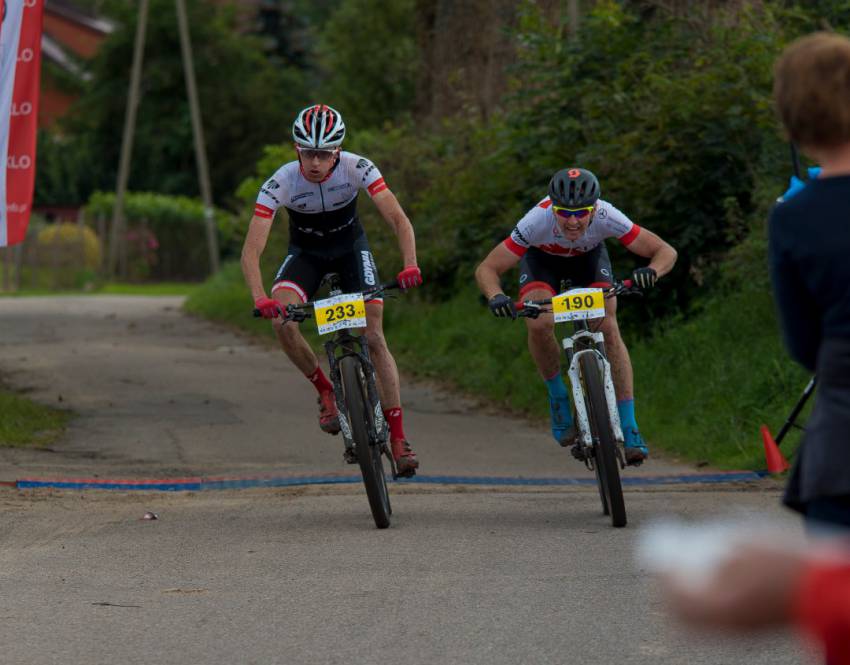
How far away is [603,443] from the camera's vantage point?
8.34 meters

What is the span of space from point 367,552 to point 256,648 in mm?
2003

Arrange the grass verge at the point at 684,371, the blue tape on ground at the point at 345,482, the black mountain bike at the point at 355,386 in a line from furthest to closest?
the grass verge at the point at 684,371, the blue tape on ground at the point at 345,482, the black mountain bike at the point at 355,386

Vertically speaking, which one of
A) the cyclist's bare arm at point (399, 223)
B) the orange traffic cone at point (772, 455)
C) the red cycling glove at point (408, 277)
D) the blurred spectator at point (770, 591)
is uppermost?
the cyclist's bare arm at point (399, 223)

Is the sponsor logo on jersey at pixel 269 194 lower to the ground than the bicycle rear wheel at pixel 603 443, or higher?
higher

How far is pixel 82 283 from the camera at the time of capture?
47.1 meters

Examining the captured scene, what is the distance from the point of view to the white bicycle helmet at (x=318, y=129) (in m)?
8.91

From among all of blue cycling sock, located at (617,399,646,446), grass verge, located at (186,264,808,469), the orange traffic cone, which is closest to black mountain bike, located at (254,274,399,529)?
blue cycling sock, located at (617,399,646,446)

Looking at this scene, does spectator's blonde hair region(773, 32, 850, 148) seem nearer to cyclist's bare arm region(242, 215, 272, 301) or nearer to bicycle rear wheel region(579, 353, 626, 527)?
bicycle rear wheel region(579, 353, 626, 527)

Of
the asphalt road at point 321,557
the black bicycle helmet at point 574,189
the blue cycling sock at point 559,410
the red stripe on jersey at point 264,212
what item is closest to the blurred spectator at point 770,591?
the asphalt road at point 321,557

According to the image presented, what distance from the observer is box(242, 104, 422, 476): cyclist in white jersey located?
8.97 m

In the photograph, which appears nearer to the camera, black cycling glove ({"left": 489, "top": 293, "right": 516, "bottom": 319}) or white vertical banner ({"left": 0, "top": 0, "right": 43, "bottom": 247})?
black cycling glove ({"left": 489, "top": 293, "right": 516, "bottom": 319})

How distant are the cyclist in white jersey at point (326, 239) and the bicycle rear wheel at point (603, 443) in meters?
1.07

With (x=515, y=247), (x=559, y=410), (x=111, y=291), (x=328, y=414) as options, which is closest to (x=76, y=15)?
(x=111, y=291)

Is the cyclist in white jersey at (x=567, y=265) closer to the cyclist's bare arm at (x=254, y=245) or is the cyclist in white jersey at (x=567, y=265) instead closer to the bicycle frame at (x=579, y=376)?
the bicycle frame at (x=579, y=376)
